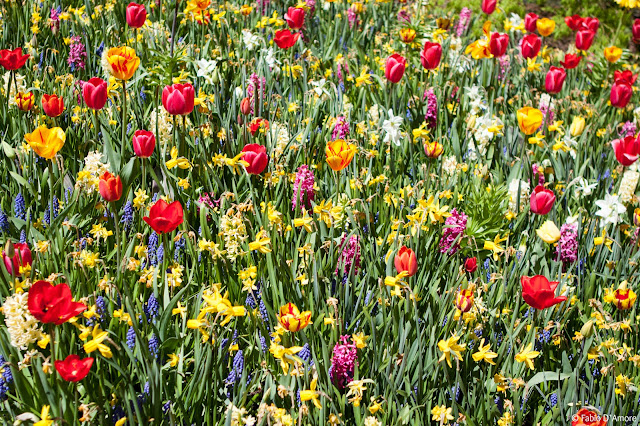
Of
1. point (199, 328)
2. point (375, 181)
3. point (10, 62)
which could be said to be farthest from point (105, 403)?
point (10, 62)

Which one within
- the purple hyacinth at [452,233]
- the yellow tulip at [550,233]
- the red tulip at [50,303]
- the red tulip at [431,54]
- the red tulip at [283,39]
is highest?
the red tulip at [283,39]

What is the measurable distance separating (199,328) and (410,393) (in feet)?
2.20

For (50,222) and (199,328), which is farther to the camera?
(50,222)

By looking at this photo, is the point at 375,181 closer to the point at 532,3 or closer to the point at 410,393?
the point at 410,393

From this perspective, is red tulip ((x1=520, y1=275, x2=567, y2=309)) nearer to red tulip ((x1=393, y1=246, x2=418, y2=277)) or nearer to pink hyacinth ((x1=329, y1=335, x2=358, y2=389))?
red tulip ((x1=393, y1=246, x2=418, y2=277))

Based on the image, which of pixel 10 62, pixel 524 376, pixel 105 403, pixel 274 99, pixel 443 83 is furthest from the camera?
pixel 443 83

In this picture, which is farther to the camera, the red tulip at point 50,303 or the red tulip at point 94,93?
the red tulip at point 94,93

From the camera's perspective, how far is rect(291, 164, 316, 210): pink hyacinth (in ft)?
8.42

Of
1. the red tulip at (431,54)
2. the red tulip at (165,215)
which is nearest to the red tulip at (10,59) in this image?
the red tulip at (165,215)

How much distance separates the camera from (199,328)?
1.72m

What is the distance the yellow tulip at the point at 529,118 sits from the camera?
2.79 m

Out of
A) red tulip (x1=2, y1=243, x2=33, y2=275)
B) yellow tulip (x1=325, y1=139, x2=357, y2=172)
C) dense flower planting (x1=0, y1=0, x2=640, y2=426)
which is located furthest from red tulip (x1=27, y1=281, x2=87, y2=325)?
yellow tulip (x1=325, y1=139, x2=357, y2=172)

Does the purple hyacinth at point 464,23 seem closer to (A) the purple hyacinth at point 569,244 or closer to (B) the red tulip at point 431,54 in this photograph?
(B) the red tulip at point 431,54

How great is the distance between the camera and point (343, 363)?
5.82 ft
